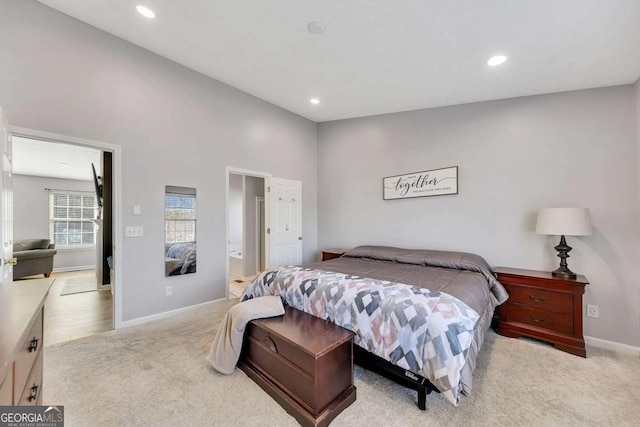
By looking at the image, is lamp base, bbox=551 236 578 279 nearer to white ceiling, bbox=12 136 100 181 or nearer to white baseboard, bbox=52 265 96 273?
white ceiling, bbox=12 136 100 181

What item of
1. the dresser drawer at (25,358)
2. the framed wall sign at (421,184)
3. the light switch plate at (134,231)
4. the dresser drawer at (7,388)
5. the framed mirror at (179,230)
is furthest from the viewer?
the framed wall sign at (421,184)

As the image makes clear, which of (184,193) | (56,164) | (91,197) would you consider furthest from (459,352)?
(91,197)

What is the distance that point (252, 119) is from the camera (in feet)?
13.3

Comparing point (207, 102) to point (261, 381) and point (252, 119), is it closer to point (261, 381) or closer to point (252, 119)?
point (252, 119)

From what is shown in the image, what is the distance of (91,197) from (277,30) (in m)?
7.82

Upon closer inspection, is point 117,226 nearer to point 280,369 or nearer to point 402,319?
point 280,369

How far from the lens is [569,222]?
257cm

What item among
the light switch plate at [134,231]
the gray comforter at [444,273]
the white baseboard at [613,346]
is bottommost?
the white baseboard at [613,346]

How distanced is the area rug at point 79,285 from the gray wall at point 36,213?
156 cm

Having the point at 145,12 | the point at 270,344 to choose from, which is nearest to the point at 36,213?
the point at 145,12

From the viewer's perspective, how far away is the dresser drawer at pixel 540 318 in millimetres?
2544

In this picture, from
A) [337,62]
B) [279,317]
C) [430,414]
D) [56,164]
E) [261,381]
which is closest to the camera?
[430,414]

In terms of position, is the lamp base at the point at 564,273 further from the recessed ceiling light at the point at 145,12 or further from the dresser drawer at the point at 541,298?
the recessed ceiling light at the point at 145,12

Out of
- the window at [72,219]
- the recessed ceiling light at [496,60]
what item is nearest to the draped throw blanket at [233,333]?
the recessed ceiling light at [496,60]
